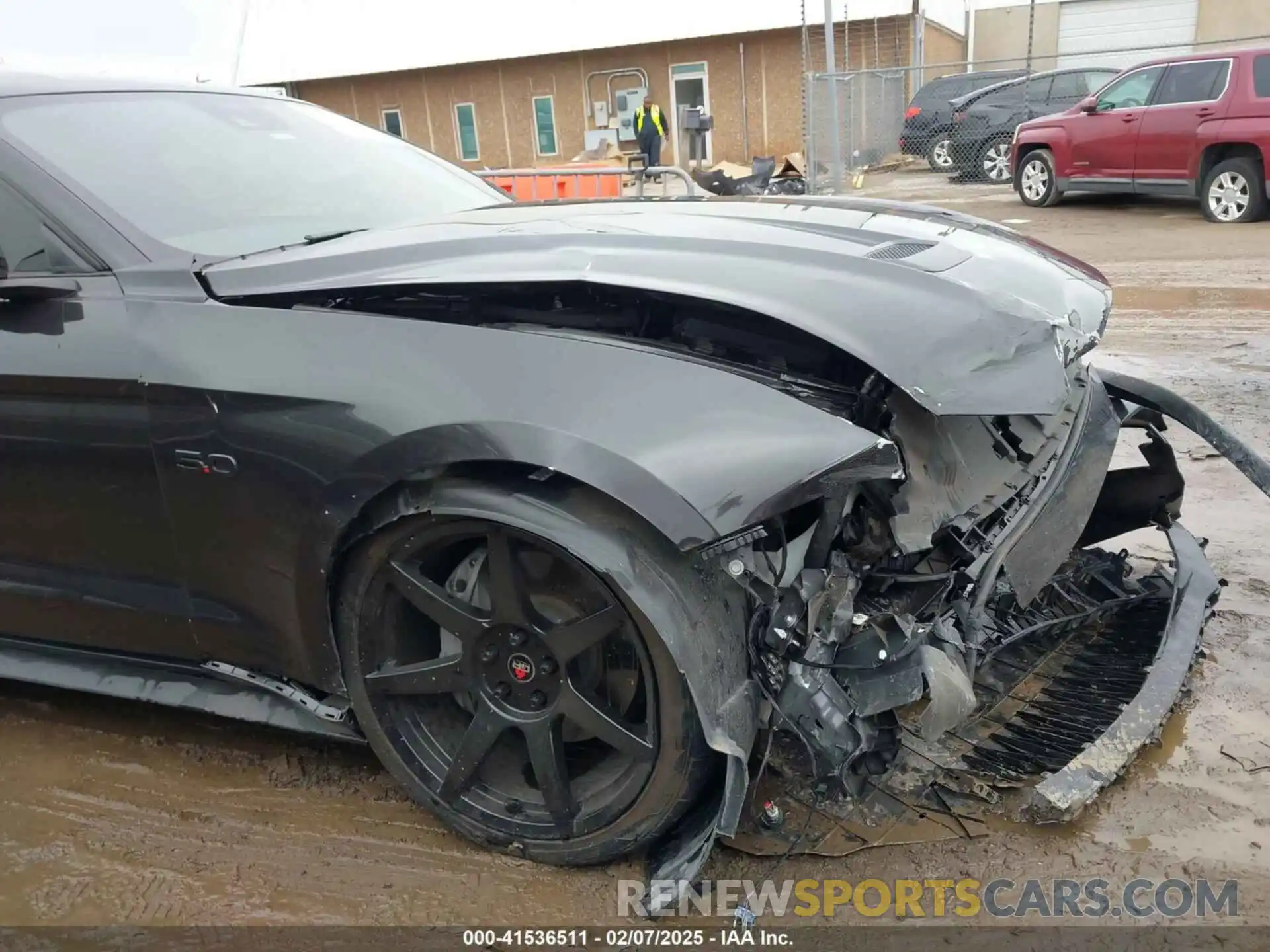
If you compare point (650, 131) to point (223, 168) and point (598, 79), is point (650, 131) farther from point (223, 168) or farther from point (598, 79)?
point (223, 168)

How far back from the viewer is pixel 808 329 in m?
2.10

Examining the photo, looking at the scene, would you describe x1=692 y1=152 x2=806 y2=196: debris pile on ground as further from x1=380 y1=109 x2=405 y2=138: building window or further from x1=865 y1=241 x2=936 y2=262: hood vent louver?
x1=380 y1=109 x2=405 y2=138: building window

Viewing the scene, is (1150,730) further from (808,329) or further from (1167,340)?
(1167,340)

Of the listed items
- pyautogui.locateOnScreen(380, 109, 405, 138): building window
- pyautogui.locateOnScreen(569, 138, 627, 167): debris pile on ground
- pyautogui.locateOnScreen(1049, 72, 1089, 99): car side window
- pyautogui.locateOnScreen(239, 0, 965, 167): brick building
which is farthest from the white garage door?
pyautogui.locateOnScreen(380, 109, 405, 138): building window

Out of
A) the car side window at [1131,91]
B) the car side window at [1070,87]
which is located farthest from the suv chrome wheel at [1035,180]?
the car side window at [1070,87]

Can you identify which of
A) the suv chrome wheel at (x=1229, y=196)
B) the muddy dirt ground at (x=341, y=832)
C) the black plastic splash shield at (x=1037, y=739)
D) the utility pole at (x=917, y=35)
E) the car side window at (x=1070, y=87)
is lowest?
the muddy dirt ground at (x=341, y=832)

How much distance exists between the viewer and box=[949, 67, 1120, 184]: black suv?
50.7 ft

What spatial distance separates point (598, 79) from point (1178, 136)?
53.6 ft

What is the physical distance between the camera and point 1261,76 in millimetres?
10523

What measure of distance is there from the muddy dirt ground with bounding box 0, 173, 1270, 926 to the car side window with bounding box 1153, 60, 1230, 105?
31.4 feet

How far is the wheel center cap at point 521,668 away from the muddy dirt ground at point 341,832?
0.51 metres

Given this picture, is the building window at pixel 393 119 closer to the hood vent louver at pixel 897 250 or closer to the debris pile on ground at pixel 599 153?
the debris pile on ground at pixel 599 153

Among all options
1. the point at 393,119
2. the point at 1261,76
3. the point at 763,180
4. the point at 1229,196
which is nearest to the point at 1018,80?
the point at 763,180

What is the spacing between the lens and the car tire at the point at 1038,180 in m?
12.8
